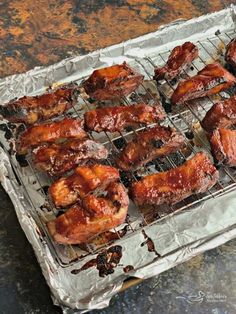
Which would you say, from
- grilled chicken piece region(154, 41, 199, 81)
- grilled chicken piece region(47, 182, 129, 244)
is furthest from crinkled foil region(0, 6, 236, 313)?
grilled chicken piece region(154, 41, 199, 81)

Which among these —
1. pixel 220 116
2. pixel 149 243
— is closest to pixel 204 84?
pixel 220 116

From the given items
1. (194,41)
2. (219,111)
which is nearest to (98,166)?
(219,111)

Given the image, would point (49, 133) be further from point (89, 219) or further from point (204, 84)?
point (204, 84)

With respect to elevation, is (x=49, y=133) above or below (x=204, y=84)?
above

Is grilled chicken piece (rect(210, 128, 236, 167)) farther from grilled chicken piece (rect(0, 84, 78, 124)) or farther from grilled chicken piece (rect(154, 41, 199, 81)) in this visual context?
grilled chicken piece (rect(0, 84, 78, 124))

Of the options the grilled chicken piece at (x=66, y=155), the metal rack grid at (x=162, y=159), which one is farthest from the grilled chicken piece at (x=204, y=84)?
the grilled chicken piece at (x=66, y=155)

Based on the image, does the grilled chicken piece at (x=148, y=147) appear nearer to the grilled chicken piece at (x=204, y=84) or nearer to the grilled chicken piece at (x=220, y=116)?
the grilled chicken piece at (x=220, y=116)

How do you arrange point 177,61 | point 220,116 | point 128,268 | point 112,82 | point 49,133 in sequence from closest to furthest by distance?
point 128,268 < point 49,133 < point 220,116 < point 112,82 < point 177,61
